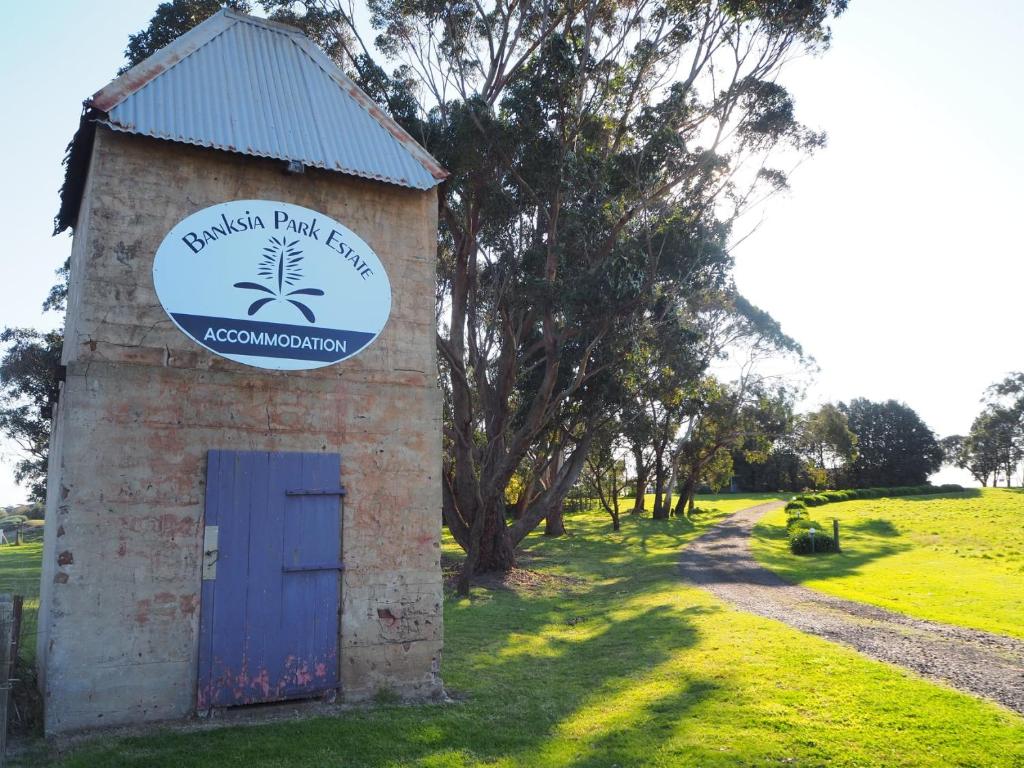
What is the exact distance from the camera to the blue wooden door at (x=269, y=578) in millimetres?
7664

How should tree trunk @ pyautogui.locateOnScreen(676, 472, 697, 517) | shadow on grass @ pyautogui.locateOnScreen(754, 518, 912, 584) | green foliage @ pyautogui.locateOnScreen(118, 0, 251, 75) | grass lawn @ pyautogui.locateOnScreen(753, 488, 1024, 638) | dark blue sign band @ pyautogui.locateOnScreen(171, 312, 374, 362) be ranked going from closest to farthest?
dark blue sign band @ pyautogui.locateOnScreen(171, 312, 374, 362), grass lawn @ pyautogui.locateOnScreen(753, 488, 1024, 638), green foliage @ pyautogui.locateOnScreen(118, 0, 251, 75), shadow on grass @ pyautogui.locateOnScreen(754, 518, 912, 584), tree trunk @ pyautogui.locateOnScreen(676, 472, 697, 517)

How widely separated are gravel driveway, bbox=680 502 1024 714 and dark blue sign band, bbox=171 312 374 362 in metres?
8.10

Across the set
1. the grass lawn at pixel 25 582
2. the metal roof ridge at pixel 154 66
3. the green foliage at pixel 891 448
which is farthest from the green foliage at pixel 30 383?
the green foliage at pixel 891 448

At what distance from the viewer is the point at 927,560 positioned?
81.6 ft

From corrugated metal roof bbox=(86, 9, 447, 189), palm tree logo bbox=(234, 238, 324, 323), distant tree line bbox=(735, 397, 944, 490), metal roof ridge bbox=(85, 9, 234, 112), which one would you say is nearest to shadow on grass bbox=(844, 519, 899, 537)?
distant tree line bbox=(735, 397, 944, 490)

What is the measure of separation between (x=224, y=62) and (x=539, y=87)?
10.5m

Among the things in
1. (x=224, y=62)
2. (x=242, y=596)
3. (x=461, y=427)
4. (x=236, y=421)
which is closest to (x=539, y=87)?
(x=461, y=427)

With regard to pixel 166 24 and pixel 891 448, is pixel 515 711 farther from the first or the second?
pixel 891 448

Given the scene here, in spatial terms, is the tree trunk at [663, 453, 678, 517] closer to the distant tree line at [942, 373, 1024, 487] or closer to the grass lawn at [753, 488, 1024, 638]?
the grass lawn at [753, 488, 1024, 638]

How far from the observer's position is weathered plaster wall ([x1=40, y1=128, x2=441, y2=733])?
23.7 feet

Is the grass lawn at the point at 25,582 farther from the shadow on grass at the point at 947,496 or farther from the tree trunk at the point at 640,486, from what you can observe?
the shadow on grass at the point at 947,496

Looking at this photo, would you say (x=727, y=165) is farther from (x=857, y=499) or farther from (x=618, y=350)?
(x=857, y=499)

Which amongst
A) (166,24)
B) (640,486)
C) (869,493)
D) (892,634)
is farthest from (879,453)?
(166,24)

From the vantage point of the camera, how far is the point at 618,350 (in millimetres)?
19750
